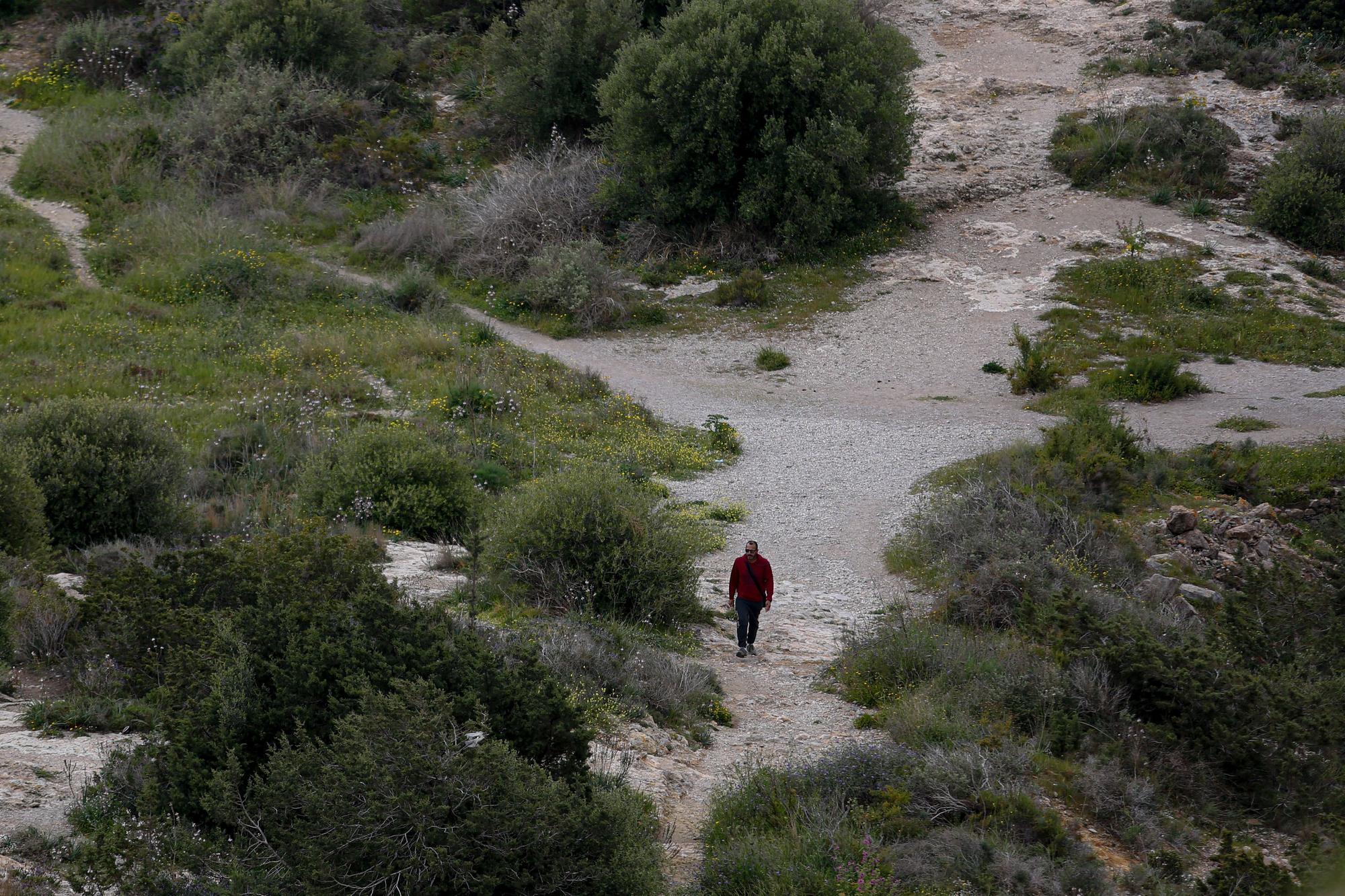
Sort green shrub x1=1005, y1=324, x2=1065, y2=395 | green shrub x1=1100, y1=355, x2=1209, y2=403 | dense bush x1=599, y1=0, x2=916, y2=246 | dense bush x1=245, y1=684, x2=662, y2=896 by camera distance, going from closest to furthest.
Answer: dense bush x1=245, y1=684, x2=662, y2=896
green shrub x1=1100, y1=355, x2=1209, y2=403
green shrub x1=1005, y1=324, x2=1065, y2=395
dense bush x1=599, y1=0, x2=916, y2=246

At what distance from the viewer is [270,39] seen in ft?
83.6

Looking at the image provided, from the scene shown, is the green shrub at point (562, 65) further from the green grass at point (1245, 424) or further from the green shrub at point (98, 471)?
the green shrub at point (98, 471)

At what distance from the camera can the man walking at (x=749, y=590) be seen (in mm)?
9023

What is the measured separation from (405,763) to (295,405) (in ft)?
36.5

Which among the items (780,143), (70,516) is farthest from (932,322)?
(70,516)

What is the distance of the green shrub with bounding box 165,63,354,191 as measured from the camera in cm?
2342

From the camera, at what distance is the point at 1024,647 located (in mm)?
8320

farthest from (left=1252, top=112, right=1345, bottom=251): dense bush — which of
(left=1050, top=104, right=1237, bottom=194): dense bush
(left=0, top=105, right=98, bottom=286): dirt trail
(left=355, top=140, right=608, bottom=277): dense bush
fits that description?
(left=0, top=105, right=98, bottom=286): dirt trail

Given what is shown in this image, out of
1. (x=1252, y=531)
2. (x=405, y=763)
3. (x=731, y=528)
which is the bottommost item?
(x=731, y=528)

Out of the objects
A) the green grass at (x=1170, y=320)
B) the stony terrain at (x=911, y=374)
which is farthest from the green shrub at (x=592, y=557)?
the green grass at (x=1170, y=320)

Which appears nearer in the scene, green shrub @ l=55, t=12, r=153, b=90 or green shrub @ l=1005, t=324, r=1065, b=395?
green shrub @ l=1005, t=324, r=1065, b=395

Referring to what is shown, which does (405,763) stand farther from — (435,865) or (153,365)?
(153,365)

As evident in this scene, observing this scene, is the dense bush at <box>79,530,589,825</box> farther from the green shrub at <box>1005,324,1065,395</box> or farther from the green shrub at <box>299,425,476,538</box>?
the green shrub at <box>1005,324,1065,395</box>

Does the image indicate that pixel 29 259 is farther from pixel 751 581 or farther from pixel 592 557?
pixel 751 581
